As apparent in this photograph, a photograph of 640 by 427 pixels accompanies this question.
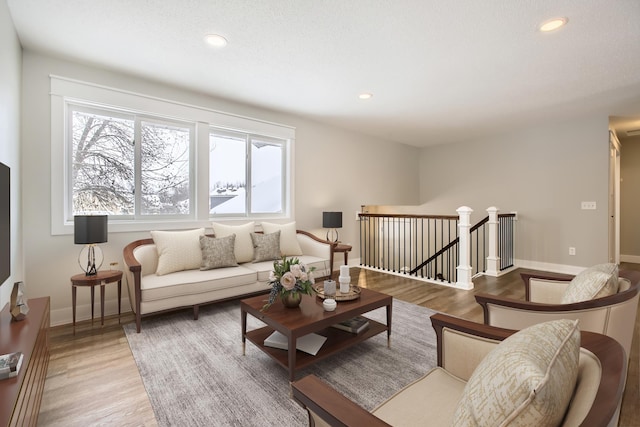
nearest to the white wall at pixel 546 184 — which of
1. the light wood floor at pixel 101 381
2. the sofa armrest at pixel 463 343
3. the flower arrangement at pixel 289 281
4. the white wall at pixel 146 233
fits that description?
the white wall at pixel 146 233

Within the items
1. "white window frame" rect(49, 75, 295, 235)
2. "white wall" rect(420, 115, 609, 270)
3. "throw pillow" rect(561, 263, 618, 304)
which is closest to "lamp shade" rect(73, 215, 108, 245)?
"white window frame" rect(49, 75, 295, 235)

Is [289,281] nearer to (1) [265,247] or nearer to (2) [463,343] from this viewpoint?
(2) [463,343]

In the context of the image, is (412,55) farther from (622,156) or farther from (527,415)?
(622,156)

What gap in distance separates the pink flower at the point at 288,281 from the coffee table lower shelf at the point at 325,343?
1.45 feet

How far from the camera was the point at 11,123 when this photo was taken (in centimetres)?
232

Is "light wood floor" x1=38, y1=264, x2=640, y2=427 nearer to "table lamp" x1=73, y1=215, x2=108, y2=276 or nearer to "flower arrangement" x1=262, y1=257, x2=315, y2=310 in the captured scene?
"table lamp" x1=73, y1=215, x2=108, y2=276

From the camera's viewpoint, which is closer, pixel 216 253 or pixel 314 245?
pixel 216 253

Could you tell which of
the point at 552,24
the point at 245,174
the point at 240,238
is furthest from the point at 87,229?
the point at 552,24

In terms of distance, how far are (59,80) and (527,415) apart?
418cm

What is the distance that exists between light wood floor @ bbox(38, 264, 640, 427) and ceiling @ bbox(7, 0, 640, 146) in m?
2.61

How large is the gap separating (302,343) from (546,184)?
541 centimetres

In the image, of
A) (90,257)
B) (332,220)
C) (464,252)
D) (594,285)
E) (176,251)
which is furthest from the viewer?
(332,220)

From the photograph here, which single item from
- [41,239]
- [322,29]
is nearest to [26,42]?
[41,239]

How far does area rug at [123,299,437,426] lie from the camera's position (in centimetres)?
166
